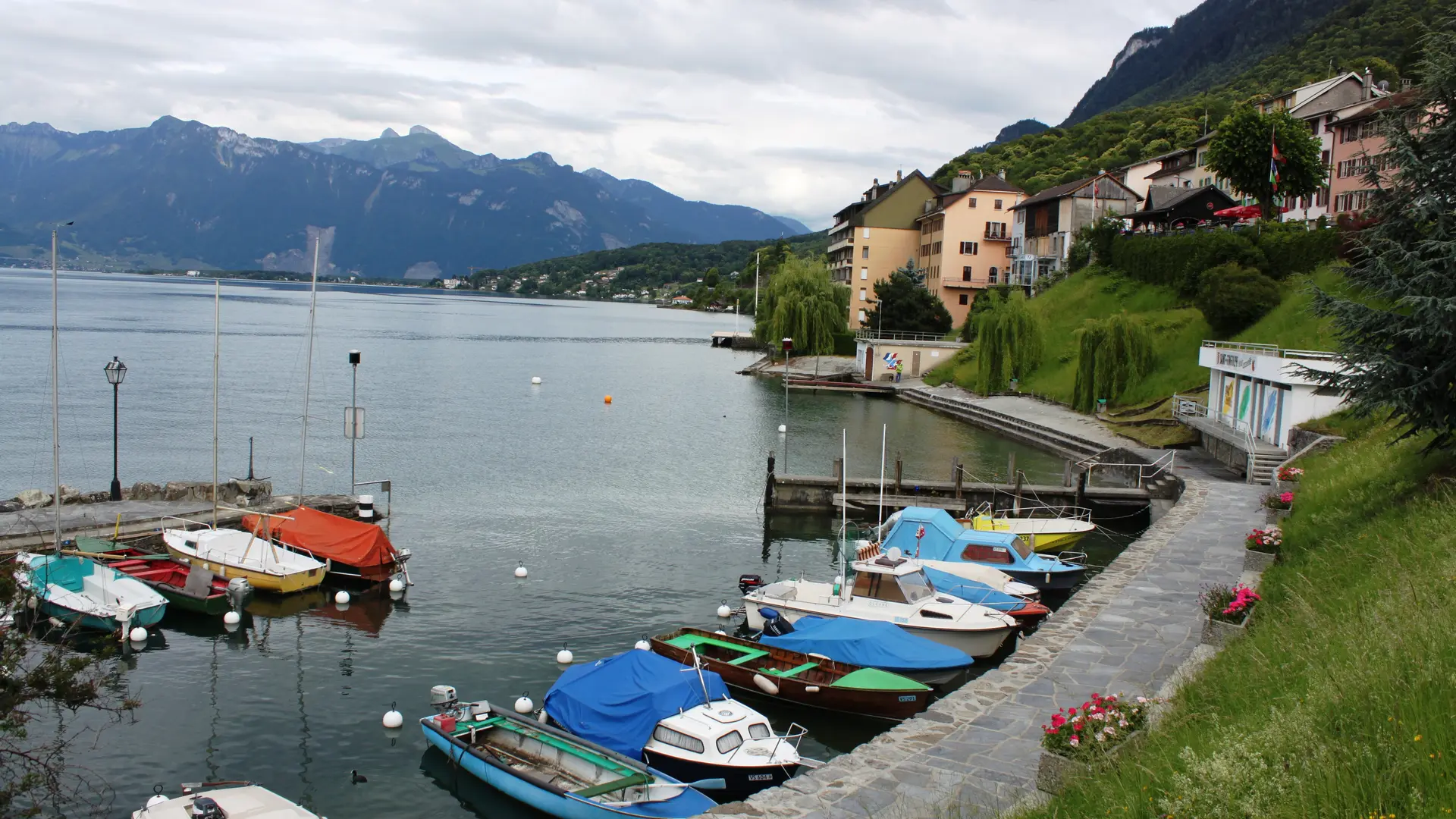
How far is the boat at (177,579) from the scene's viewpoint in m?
24.9

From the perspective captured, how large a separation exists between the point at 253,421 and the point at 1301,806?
5999 centimetres

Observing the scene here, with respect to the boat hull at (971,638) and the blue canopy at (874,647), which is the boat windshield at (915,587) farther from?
the blue canopy at (874,647)

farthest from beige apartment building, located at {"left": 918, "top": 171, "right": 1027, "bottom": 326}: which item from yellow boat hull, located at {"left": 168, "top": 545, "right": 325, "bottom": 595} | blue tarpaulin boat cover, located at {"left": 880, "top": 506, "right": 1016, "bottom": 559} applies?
yellow boat hull, located at {"left": 168, "top": 545, "right": 325, "bottom": 595}

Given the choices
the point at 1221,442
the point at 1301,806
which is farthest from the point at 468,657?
the point at 1221,442

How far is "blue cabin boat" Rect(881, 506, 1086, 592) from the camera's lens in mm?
28016

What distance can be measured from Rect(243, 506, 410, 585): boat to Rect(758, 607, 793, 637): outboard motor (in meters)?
11.5

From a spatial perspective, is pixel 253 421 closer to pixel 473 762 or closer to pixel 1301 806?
pixel 473 762

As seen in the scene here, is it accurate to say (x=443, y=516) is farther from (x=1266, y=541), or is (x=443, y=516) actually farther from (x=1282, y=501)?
(x=1266, y=541)

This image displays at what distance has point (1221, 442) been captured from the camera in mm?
40688

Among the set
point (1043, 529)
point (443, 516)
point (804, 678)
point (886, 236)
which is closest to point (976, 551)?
point (1043, 529)

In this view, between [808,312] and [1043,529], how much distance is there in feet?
231

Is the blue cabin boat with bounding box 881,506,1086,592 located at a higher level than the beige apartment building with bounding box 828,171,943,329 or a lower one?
lower

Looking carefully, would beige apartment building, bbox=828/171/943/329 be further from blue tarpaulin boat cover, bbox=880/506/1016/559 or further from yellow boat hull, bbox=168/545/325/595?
yellow boat hull, bbox=168/545/325/595

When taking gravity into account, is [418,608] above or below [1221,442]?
below
